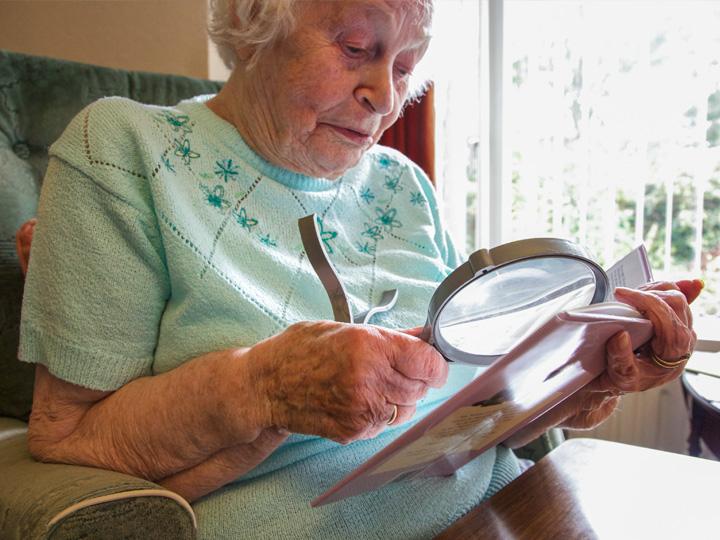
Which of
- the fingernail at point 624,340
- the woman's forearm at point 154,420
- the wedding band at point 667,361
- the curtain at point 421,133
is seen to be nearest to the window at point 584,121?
the curtain at point 421,133

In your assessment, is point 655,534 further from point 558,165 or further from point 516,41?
point 516,41

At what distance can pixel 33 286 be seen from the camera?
0.72m

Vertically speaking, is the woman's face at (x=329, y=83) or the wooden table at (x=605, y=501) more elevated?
the woman's face at (x=329, y=83)

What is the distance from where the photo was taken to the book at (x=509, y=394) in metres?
0.48

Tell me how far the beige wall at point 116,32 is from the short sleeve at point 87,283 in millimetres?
1194

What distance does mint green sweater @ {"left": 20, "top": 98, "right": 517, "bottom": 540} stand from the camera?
2.28 ft

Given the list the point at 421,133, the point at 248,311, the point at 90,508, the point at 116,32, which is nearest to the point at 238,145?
the point at 248,311

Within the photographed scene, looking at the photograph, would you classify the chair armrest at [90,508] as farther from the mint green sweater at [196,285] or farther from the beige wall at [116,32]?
the beige wall at [116,32]

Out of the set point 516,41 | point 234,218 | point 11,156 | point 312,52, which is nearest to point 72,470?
point 234,218

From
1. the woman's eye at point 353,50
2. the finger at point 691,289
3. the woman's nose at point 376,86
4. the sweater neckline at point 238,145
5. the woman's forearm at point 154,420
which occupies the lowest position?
the woman's forearm at point 154,420

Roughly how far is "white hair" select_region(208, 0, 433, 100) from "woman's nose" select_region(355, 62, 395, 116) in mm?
113

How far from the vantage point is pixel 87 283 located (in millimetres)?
702

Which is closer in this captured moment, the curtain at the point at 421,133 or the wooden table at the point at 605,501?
the wooden table at the point at 605,501

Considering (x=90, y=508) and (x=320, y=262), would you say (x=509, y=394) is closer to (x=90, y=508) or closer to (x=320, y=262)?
(x=320, y=262)
